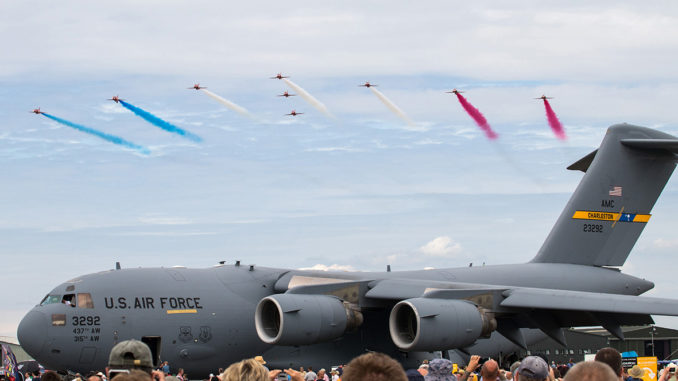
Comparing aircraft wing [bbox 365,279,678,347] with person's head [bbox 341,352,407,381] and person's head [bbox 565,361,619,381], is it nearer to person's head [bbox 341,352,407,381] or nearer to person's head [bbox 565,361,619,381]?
person's head [bbox 565,361,619,381]

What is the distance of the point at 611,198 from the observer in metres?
23.2

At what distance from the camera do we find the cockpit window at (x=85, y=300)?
17047 millimetres

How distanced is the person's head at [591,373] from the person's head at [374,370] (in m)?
0.78

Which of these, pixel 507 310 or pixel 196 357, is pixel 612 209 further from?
pixel 196 357

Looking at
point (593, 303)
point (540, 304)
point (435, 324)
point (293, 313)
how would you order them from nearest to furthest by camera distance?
point (435, 324), point (293, 313), point (593, 303), point (540, 304)

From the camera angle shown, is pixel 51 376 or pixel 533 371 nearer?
pixel 533 371

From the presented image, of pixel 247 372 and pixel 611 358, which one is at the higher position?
pixel 247 372

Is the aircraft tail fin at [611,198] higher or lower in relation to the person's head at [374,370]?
higher

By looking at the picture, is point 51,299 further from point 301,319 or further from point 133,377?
point 133,377

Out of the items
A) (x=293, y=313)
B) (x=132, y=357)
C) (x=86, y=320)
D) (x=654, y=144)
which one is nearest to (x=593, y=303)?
(x=293, y=313)

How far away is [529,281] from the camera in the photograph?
2138 centimetres

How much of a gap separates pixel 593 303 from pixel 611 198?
6290 mm

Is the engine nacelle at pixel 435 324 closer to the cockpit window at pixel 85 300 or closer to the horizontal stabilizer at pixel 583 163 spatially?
the cockpit window at pixel 85 300

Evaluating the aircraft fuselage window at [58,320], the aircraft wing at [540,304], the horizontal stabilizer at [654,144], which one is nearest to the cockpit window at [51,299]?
the aircraft fuselage window at [58,320]
